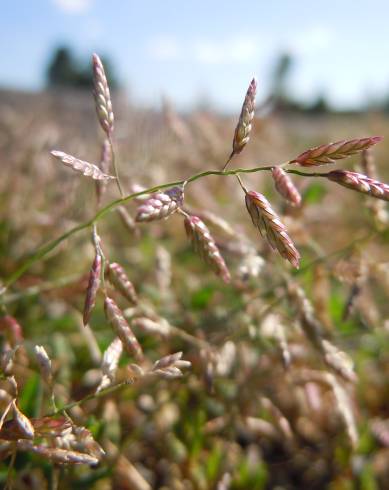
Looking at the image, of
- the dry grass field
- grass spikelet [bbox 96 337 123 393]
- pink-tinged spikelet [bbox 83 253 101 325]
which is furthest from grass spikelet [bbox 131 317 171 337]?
pink-tinged spikelet [bbox 83 253 101 325]

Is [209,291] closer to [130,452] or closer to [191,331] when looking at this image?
[191,331]

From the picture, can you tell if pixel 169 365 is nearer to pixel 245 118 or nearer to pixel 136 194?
pixel 136 194

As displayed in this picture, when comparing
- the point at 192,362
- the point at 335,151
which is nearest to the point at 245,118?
the point at 335,151

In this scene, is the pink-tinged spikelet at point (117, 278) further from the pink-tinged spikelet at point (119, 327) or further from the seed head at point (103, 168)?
the seed head at point (103, 168)

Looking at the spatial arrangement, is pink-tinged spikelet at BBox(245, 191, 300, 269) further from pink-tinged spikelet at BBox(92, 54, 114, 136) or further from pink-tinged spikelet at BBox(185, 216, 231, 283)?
pink-tinged spikelet at BBox(92, 54, 114, 136)

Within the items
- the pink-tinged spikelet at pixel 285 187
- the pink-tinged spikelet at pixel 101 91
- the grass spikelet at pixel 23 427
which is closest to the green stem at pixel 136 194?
the pink-tinged spikelet at pixel 285 187
